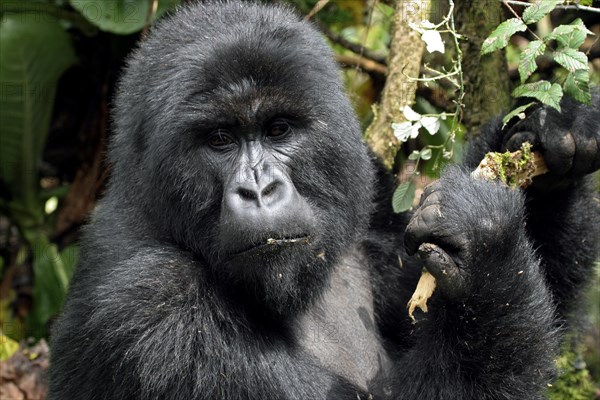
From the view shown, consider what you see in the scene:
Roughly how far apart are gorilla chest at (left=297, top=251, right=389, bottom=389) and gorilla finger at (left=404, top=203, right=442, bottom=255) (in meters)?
0.76

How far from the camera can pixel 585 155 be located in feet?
12.6

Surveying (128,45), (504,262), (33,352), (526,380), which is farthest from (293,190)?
(128,45)

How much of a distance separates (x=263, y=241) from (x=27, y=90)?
4.37m

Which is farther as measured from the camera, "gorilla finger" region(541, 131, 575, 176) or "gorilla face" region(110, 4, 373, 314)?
"gorilla finger" region(541, 131, 575, 176)

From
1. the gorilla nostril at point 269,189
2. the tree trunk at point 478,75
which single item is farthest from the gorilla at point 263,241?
the tree trunk at point 478,75

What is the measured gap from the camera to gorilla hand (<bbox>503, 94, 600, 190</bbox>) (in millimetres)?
3807

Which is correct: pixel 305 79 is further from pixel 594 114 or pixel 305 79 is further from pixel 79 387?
pixel 79 387

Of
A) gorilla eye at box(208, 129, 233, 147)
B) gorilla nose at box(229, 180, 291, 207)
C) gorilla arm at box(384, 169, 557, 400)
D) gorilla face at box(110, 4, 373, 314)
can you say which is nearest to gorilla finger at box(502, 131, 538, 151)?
gorilla arm at box(384, 169, 557, 400)

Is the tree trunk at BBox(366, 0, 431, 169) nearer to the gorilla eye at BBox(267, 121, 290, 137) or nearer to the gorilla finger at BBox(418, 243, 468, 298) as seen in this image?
the gorilla eye at BBox(267, 121, 290, 137)

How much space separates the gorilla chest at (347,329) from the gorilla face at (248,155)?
0.33 meters

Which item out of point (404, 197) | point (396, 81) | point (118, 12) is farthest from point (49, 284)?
point (404, 197)

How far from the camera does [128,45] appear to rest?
285 inches

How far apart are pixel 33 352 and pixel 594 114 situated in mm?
3746

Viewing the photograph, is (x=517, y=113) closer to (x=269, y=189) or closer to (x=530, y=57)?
(x=530, y=57)
